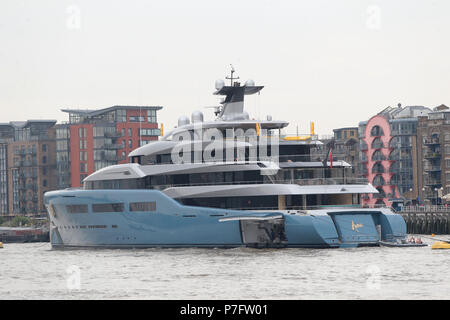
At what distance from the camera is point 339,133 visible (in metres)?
143

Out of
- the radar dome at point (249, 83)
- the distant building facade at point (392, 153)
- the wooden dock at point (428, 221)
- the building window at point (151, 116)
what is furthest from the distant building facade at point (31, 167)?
the radar dome at point (249, 83)

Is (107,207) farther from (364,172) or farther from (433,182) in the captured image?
(364,172)

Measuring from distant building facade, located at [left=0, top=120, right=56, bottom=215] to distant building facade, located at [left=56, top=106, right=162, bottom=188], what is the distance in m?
3.55

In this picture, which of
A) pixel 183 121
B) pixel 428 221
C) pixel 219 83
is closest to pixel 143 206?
pixel 183 121

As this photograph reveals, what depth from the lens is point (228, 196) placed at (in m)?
50.9

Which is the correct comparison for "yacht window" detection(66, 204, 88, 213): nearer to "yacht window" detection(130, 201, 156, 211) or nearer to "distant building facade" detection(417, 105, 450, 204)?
"yacht window" detection(130, 201, 156, 211)

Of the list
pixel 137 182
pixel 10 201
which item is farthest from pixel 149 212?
pixel 10 201

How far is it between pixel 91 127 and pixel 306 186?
241 feet

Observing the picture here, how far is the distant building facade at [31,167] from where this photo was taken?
410 feet

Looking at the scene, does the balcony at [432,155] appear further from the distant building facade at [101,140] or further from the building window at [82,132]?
the building window at [82,132]

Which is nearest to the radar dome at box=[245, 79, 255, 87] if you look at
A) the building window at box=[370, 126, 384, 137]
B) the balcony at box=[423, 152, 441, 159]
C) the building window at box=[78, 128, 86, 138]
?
the balcony at box=[423, 152, 441, 159]

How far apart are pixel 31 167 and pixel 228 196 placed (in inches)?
3112

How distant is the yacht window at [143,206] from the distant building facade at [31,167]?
237ft
